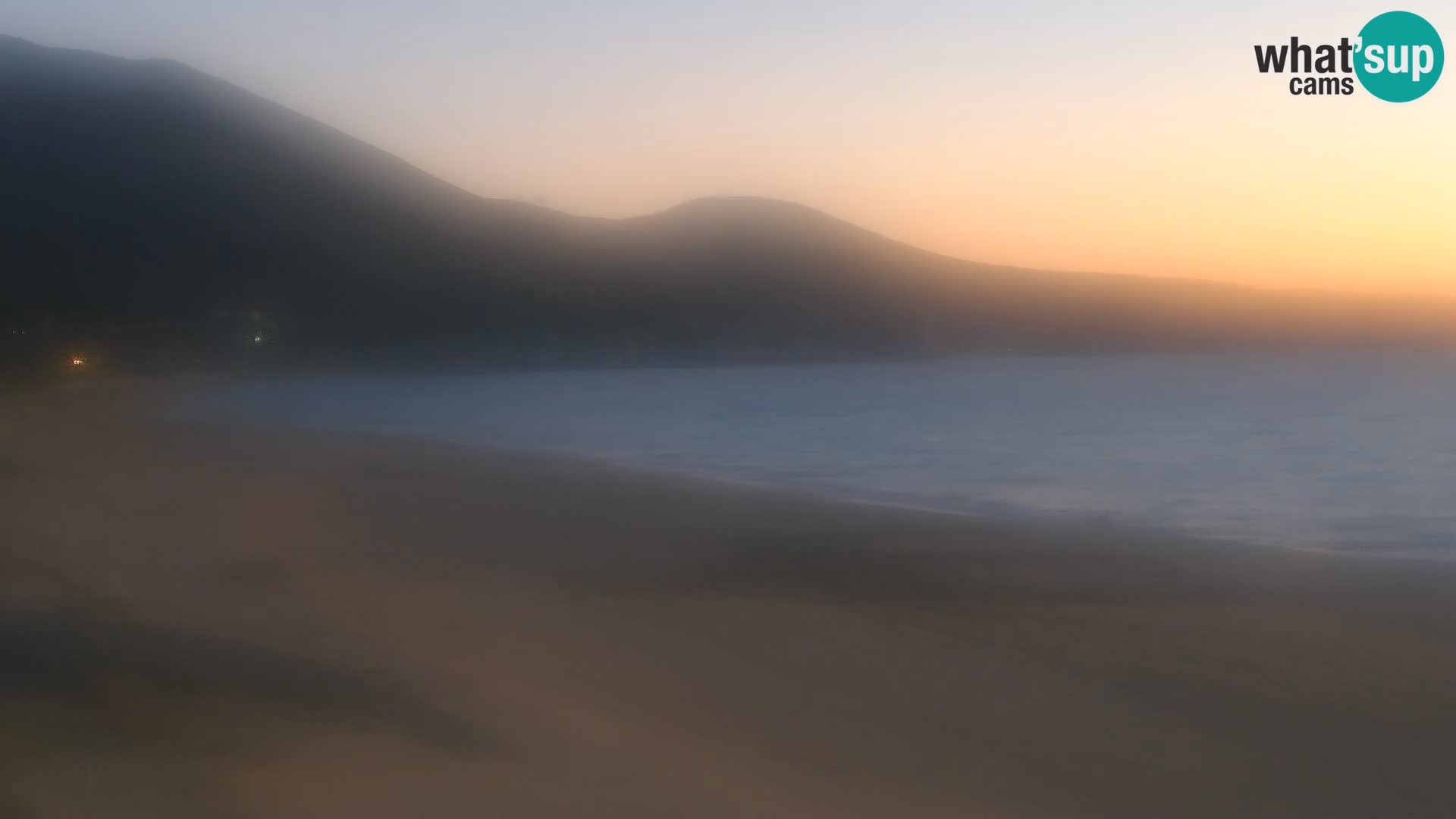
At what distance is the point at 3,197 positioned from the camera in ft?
252

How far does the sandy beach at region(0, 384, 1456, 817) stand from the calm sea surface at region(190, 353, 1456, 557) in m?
3.23

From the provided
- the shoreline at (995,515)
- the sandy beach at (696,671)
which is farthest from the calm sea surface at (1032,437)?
the sandy beach at (696,671)

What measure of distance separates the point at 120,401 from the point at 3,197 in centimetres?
6224

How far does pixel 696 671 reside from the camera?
531 cm

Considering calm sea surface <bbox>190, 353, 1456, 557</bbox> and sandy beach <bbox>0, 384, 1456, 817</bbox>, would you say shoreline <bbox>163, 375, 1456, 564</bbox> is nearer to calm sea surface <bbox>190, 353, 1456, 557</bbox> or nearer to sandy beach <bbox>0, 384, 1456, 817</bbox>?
calm sea surface <bbox>190, 353, 1456, 557</bbox>

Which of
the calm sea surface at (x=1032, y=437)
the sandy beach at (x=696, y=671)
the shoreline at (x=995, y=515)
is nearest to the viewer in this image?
the sandy beach at (x=696, y=671)

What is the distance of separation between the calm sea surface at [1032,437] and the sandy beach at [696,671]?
127 inches

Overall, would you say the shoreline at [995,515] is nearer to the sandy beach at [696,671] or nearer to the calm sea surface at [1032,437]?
the calm sea surface at [1032,437]

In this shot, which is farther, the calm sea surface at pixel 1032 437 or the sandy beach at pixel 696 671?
the calm sea surface at pixel 1032 437

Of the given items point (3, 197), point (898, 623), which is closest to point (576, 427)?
point (898, 623)

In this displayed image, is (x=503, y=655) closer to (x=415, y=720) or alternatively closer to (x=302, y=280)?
(x=415, y=720)

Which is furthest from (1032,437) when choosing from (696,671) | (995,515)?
(696,671)

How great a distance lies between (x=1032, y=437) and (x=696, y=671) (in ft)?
60.6

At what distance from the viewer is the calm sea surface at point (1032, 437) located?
12703 mm
